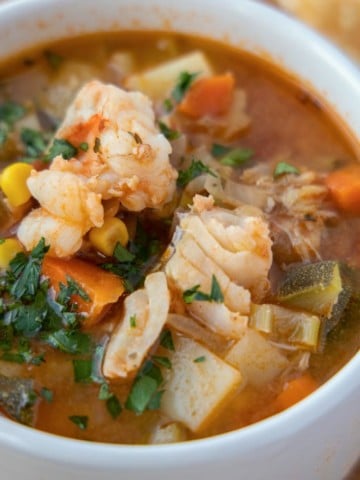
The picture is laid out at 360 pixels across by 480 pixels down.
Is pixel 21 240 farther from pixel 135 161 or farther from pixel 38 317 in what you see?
pixel 135 161

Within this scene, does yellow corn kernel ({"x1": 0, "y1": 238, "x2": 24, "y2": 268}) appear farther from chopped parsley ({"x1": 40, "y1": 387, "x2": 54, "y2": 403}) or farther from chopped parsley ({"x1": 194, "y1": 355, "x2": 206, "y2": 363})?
chopped parsley ({"x1": 194, "y1": 355, "x2": 206, "y2": 363})

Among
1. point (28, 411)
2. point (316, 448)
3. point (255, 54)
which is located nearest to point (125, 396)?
point (28, 411)

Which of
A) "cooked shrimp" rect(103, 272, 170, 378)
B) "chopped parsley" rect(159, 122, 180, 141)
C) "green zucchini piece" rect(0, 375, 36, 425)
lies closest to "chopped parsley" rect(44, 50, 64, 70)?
"chopped parsley" rect(159, 122, 180, 141)

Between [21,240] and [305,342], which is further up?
[305,342]

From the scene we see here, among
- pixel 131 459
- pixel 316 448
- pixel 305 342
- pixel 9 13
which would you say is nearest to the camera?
pixel 131 459

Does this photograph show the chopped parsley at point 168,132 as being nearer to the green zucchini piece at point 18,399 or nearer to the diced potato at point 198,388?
the diced potato at point 198,388

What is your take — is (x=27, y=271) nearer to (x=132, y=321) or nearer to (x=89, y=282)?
(x=89, y=282)
